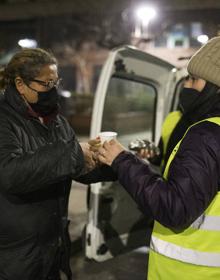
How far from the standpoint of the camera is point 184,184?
173 centimetres

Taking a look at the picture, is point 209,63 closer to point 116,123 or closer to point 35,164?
point 35,164

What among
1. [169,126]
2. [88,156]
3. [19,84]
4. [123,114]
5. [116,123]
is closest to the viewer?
[19,84]

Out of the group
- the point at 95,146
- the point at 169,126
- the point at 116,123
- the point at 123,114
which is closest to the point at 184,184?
the point at 95,146

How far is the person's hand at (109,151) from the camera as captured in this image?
196cm

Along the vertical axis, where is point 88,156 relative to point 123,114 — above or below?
above

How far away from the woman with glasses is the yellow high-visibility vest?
55 centimetres

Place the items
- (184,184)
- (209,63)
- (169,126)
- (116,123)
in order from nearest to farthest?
(184,184), (209,63), (169,126), (116,123)

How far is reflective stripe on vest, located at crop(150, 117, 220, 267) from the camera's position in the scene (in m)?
1.90

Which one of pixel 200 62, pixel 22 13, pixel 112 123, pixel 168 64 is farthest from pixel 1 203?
pixel 22 13

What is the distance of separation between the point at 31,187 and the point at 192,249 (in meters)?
0.80

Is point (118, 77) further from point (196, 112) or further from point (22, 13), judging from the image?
point (22, 13)

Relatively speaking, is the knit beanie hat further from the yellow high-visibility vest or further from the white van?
the white van

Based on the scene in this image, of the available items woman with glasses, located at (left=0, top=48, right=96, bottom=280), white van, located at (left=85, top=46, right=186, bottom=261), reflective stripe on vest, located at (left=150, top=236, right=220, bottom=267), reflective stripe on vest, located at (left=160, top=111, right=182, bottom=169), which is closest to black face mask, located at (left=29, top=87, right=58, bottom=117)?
woman with glasses, located at (left=0, top=48, right=96, bottom=280)

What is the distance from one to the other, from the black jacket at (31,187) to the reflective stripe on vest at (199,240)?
54 cm
